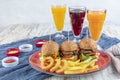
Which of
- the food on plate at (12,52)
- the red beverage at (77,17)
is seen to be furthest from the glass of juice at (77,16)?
the food on plate at (12,52)

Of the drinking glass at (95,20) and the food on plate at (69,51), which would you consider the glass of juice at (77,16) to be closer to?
the drinking glass at (95,20)

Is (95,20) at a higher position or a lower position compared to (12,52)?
higher

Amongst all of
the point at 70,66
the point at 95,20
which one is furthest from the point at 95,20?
the point at 70,66

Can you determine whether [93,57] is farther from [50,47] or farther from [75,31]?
[75,31]

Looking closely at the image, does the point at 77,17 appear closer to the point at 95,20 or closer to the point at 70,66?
the point at 95,20

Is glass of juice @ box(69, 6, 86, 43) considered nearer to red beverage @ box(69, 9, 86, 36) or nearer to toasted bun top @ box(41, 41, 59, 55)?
red beverage @ box(69, 9, 86, 36)

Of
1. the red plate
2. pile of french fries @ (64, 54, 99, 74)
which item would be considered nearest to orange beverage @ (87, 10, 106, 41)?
the red plate

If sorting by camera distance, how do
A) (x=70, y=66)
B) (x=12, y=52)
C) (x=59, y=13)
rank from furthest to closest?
(x=59, y=13) < (x=12, y=52) < (x=70, y=66)

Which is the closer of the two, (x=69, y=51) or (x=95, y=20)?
(x=69, y=51)
